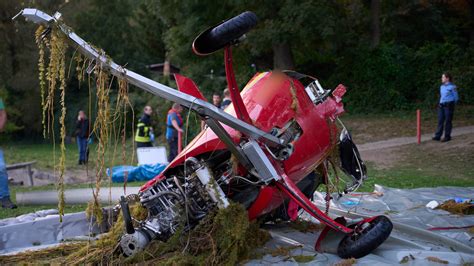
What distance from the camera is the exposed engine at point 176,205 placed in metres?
4.61

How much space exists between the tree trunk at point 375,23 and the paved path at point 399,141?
7791mm

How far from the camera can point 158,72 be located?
105ft

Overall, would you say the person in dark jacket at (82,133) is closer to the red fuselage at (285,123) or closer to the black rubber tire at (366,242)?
the red fuselage at (285,123)

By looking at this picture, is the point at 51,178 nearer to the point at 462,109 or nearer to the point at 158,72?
the point at 462,109

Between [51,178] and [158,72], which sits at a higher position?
[158,72]

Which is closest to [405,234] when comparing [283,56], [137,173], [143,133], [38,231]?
[38,231]

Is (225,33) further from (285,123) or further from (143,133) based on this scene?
(143,133)

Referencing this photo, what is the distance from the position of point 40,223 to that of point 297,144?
2797mm

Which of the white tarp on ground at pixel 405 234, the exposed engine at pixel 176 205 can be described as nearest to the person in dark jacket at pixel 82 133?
the white tarp on ground at pixel 405 234

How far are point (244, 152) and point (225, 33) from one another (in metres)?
0.97

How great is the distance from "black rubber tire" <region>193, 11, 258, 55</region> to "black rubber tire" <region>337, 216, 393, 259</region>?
1880 millimetres

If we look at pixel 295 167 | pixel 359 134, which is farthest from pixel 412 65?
pixel 295 167

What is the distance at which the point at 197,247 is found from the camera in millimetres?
4617

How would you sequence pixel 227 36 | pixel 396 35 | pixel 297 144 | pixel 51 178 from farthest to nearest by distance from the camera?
pixel 396 35 → pixel 51 178 → pixel 297 144 → pixel 227 36
